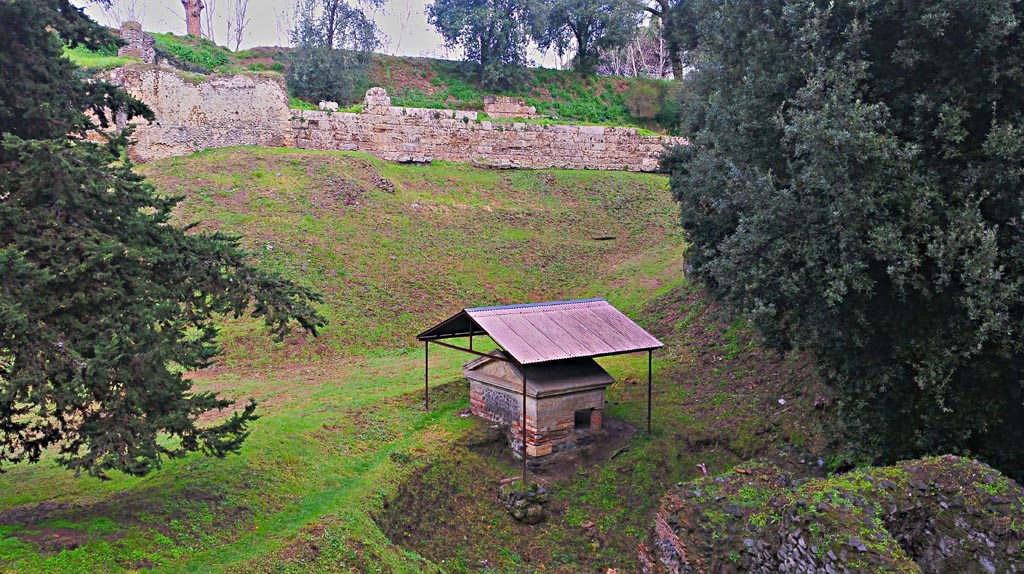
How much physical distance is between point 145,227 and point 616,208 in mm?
21132

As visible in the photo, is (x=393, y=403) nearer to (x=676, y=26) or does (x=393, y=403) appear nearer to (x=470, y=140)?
(x=470, y=140)

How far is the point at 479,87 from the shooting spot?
3625cm

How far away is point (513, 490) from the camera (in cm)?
1130

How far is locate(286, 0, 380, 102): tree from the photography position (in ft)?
102

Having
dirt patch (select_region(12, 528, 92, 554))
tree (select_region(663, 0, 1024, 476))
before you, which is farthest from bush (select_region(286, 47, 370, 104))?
dirt patch (select_region(12, 528, 92, 554))

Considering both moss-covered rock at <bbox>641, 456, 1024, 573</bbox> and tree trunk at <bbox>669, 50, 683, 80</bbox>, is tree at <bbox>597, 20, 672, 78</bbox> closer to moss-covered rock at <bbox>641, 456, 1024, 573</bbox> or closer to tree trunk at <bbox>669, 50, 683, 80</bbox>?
tree trunk at <bbox>669, 50, 683, 80</bbox>

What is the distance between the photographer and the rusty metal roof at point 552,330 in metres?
11.9

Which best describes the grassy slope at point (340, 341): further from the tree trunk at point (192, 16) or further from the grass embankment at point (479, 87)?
the tree trunk at point (192, 16)

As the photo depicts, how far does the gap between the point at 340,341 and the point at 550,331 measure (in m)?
7.55

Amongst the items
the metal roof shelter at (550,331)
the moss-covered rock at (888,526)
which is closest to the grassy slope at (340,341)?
the metal roof shelter at (550,331)

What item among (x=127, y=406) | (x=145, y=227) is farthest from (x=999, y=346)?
(x=145, y=227)

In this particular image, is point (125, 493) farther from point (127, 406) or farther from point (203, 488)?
point (127, 406)

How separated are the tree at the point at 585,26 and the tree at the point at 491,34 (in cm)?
109

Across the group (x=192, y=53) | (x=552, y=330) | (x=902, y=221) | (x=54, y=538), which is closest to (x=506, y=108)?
(x=192, y=53)
